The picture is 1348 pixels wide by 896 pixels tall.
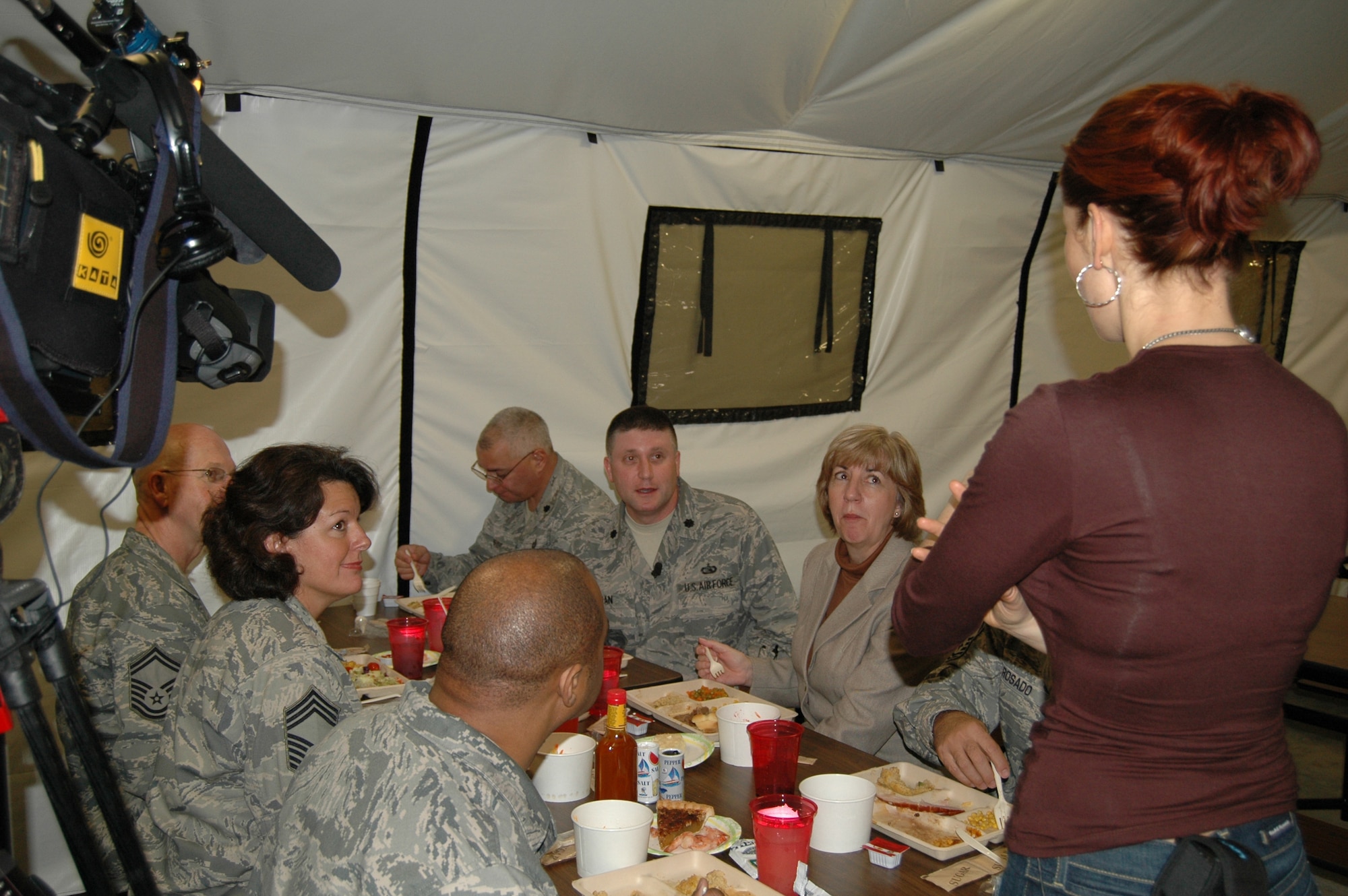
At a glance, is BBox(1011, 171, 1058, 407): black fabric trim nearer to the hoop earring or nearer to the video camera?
the hoop earring

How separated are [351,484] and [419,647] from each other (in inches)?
27.0

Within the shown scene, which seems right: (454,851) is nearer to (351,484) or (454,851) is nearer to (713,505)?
(351,484)

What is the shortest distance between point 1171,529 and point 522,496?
3.04m

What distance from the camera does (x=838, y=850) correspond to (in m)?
1.62

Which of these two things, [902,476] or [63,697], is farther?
[902,476]

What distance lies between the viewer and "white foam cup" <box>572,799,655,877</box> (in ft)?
4.95

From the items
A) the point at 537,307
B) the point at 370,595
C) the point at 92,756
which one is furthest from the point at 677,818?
the point at 537,307

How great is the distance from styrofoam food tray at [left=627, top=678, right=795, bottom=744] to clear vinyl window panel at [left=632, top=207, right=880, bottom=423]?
2.00 m

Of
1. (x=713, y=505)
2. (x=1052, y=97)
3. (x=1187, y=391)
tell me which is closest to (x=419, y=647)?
(x=713, y=505)

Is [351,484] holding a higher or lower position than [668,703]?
higher

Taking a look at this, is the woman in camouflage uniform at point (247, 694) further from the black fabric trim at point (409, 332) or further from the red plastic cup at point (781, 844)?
the black fabric trim at point (409, 332)

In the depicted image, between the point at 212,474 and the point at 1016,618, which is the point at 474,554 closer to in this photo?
the point at 212,474

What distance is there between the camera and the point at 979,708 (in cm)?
223

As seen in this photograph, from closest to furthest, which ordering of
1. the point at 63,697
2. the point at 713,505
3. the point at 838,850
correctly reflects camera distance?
the point at 63,697 → the point at 838,850 → the point at 713,505
